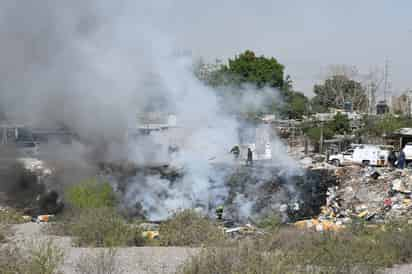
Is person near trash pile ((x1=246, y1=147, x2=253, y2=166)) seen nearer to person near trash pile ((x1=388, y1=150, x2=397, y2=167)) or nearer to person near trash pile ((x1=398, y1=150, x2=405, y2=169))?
person near trash pile ((x1=398, y1=150, x2=405, y2=169))

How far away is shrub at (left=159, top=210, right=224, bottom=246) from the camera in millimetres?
13648

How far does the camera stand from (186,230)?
14.1 m

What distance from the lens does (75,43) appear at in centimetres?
2241

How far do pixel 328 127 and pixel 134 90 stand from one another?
25110 mm

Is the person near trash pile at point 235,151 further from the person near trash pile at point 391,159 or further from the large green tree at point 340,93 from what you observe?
the large green tree at point 340,93

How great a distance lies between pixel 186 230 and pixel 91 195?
5.94 metres

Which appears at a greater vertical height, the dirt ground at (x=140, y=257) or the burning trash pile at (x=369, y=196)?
the dirt ground at (x=140, y=257)

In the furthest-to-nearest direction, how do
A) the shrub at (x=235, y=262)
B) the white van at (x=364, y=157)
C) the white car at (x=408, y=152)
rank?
1. the white van at (x=364, y=157)
2. the white car at (x=408, y=152)
3. the shrub at (x=235, y=262)

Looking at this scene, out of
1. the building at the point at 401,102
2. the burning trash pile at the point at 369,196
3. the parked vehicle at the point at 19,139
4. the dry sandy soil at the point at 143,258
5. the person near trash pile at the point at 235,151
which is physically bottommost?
the burning trash pile at the point at 369,196

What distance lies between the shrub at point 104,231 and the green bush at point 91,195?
420cm

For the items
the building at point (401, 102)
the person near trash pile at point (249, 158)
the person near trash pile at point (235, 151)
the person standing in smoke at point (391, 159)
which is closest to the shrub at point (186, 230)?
the person near trash pile at point (235, 151)

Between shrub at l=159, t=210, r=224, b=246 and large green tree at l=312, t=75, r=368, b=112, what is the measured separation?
5495 cm

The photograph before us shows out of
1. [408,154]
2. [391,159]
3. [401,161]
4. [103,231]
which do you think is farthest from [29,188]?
[408,154]

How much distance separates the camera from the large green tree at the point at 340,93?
68369mm
